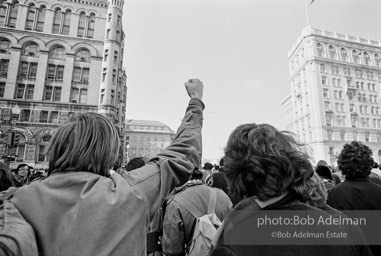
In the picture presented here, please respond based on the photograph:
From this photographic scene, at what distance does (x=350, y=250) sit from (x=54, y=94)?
3359 cm

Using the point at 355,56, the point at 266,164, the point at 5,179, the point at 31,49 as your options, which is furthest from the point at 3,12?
the point at 355,56

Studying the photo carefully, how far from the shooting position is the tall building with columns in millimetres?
27734

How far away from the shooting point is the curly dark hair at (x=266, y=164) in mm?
1378

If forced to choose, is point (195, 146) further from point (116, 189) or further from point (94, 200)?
point (94, 200)

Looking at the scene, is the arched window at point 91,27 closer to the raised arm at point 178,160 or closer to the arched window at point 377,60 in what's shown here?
the raised arm at point 178,160

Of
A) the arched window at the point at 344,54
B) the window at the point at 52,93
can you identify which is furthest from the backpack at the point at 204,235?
the arched window at the point at 344,54

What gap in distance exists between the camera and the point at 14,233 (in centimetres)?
104

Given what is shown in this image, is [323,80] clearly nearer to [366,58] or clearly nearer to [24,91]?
[366,58]

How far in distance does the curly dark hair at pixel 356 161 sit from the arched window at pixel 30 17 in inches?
1458

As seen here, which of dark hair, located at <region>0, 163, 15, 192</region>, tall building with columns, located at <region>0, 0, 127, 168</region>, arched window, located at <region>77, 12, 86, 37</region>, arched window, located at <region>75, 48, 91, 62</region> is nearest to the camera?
dark hair, located at <region>0, 163, 15, 192</region>

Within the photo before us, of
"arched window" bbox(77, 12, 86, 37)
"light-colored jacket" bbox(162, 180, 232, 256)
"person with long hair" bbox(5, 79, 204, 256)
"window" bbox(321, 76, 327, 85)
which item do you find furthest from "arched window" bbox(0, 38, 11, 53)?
"window" bbox(321, 76, 327, 85)

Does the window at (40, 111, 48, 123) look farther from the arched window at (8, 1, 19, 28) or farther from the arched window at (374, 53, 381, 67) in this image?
the arched window at (374, 53, 381, 67)

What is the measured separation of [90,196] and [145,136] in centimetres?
8983

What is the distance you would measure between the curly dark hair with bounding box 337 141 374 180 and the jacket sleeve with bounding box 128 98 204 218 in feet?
6.98
